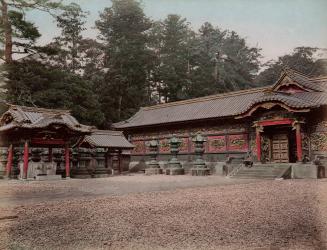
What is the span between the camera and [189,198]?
10.4m

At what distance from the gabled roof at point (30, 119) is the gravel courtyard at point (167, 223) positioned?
9727 mm

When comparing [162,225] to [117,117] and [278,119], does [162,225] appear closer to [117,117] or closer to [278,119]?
[278,119]

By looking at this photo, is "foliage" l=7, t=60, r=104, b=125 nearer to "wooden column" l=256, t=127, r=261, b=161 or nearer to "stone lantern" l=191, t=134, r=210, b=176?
"stone lantern" l=191, t=134, r=210, b=176

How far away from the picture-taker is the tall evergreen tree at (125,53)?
1741 inches

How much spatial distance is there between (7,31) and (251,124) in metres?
19.0

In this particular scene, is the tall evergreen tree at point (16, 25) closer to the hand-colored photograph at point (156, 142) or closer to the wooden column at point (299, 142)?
the hand-colored photograph at point (156, 142)

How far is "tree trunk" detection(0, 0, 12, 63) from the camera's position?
2506cm

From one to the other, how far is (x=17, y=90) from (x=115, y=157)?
9613 mm

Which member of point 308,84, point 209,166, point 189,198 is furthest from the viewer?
point 209,166

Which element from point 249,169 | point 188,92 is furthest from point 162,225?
point 188,92

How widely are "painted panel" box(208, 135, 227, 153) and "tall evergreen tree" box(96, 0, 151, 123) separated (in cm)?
1944

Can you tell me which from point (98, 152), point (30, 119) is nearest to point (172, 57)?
point (98, 152)

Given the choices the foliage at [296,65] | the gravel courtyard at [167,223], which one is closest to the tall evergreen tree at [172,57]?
the foliage at [296,65]

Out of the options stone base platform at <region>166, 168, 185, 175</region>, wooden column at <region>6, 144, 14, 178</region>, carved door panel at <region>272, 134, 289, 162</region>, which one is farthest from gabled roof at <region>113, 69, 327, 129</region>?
wooden column at <region>6, 144, 14, 178</region>
